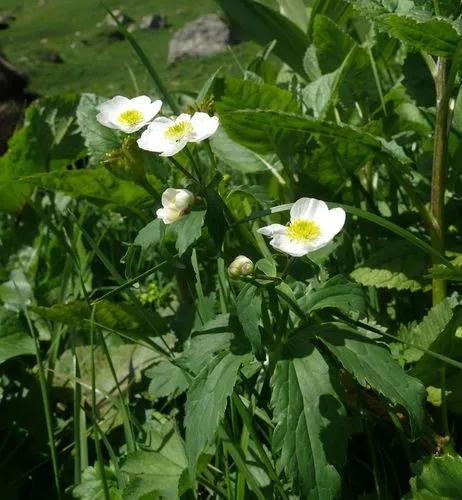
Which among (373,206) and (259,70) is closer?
(373,206)

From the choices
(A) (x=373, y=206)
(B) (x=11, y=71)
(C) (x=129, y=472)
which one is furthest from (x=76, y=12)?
(C) (x=129, y=472)

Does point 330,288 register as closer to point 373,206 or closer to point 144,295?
point 373,206

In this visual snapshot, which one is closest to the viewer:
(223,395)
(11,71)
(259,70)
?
(223,395)

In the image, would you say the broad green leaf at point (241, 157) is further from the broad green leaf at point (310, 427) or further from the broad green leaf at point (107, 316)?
the broad green leaf at point (310, 427)

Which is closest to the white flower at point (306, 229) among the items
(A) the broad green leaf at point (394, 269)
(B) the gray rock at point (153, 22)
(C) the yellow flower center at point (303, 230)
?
(C) the yellow flower center at point (303, 230)

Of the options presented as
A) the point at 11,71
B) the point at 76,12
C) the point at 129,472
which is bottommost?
the point at 76,12

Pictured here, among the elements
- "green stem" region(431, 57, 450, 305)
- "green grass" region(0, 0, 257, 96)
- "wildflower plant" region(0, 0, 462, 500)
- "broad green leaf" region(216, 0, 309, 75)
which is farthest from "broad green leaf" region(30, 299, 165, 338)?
"green grass" region(0, 0, 257, 96)

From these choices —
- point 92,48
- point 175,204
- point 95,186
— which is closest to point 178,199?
point 175,204

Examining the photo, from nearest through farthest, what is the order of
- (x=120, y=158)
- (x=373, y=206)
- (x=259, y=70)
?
1. (x=120, y=158)
2. (x=373, y=206)
3. (x=259, y=70)
